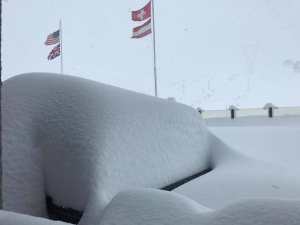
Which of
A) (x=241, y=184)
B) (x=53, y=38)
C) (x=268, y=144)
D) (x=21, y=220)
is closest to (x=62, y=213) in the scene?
(x=21, y=220)

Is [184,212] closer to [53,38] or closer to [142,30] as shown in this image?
[142,30]

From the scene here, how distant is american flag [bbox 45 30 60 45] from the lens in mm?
16875

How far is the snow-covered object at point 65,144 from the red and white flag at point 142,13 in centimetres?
1379

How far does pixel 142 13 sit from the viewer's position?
16344 millimetres

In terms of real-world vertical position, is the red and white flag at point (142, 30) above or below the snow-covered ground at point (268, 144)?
above

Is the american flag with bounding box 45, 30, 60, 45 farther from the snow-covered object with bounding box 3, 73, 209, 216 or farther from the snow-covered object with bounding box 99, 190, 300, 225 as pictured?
the snow-covered object with bounding box 99, 190, 300, 225

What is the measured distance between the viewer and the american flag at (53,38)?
16875 millimetres

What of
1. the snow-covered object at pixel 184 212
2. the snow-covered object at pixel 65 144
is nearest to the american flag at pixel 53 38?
the snow-covered object at pixel 65 144

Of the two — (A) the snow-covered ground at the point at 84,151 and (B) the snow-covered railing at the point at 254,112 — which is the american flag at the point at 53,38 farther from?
(A) the snow-covered ground at the point at 84,151

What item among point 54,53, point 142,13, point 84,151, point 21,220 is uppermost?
point 142,13

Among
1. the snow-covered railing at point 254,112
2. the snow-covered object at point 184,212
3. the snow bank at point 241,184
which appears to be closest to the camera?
the snow-covered object at point 184,212

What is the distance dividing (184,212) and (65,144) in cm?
149

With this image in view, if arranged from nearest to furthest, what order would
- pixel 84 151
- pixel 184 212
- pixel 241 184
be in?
pixel 184 212, pixel 84 151, pixel 241 184

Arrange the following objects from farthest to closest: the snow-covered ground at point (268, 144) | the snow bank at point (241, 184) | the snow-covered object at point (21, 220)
Result: 1. the snow-covered ground at point (268, 144)
2. the snow bank at point (241, 184)
3. the snow-covered object at point (21, 220)
